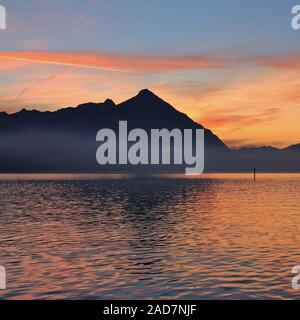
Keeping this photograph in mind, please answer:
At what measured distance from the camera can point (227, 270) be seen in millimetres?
36312

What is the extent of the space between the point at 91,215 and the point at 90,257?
39799 mm

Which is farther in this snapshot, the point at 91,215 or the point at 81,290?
the point at 91,215

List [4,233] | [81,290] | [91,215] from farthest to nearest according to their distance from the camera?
[91,215] < [4,233] < [81,290]

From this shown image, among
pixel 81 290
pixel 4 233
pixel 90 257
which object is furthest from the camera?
pixel 4 233

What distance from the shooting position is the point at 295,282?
3250 centimetres

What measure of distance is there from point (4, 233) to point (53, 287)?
1120 inches

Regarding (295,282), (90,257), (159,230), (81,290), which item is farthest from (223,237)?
(81,290)

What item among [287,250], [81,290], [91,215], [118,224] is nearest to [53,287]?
[81,290]

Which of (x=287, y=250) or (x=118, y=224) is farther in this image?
(x=118, y=224)
